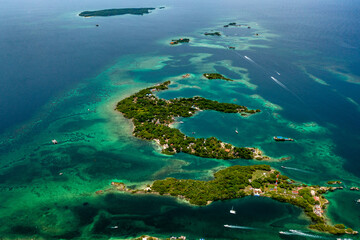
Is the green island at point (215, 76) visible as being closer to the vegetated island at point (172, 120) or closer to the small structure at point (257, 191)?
the vegetated island at point (172, 120)

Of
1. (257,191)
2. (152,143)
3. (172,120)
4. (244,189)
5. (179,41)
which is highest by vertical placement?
(179,41)

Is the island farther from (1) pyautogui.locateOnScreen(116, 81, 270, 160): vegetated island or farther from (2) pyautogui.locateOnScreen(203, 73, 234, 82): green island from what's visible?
(1) pyautogui.locateOnScreen(116, 81, 270, 160): vegetated island

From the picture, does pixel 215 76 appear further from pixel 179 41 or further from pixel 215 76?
pixel 179 41

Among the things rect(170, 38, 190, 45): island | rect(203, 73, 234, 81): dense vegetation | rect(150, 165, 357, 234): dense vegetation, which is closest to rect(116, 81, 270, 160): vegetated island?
rect(150, 165, 357, 234): dense vegetation

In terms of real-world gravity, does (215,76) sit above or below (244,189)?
above

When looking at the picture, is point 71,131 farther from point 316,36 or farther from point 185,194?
point 316,36

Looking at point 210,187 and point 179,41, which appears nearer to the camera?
point 210,187

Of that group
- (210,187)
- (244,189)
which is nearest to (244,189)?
(244,189)
